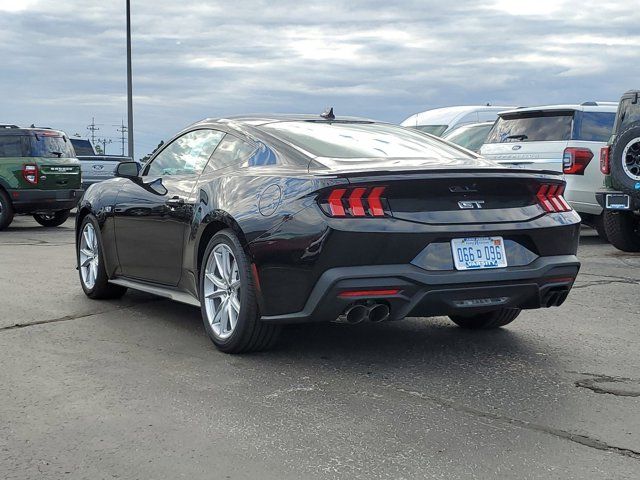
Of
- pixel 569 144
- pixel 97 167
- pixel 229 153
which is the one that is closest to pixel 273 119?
pixel 229 153

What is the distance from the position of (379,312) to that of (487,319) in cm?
154

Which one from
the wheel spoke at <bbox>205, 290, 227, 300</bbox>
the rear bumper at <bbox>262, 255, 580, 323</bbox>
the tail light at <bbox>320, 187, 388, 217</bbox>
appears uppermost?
the tail light at <bbox>320, 187, 388, 217</bbox>

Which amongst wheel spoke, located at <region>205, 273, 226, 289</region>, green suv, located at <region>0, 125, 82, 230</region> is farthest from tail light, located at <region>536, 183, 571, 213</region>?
green suv, located at <region>0, 125, 82, 230</region>

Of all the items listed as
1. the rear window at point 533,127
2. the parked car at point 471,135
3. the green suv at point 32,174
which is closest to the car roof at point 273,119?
the rear window at point 533,127

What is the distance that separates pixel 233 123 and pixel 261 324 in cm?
154

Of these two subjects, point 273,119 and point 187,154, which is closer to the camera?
point 273,119

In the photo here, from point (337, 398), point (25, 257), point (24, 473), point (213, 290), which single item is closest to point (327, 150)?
point (213, 290)

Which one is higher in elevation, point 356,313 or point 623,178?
point 623,178

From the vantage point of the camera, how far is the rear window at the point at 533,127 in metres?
12.6

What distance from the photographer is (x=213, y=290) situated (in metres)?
5.85

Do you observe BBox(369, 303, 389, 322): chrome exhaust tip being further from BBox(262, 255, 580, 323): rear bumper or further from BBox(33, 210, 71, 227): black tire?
BBox(33, 210, 71, 227): black tire

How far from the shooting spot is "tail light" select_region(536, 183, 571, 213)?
5617mm

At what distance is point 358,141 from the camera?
598 centimetres

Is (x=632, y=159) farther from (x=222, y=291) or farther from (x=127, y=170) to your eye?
(x=222, y=291)
